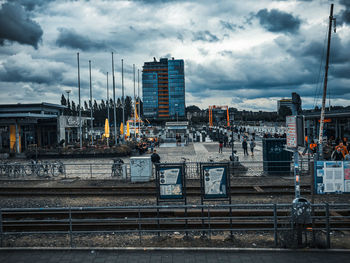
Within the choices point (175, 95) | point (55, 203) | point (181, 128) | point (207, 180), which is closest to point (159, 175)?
point (207, 180)

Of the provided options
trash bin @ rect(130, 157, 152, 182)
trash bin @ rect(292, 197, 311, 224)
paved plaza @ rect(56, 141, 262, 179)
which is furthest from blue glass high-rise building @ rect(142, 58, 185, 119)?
trash bin @ rect(292, 197, 311, 224)

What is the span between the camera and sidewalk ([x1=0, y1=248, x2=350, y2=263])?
6562 millimetres

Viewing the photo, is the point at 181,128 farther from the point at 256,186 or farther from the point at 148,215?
the point at 148,215

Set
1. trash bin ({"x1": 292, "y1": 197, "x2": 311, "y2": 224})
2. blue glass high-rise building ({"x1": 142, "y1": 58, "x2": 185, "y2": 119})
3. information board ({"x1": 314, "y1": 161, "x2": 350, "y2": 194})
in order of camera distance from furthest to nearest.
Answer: blue glass high-rise building ({"x1": 142, "y1": 58, "x2": 185, "y2": 119}) → information board ({"x1": 314, "y1": 161, "x2": 350, "y2": 194}) → trash bin ({"x1": 292, "y1": 197, "x2": 311, "y2": 224})

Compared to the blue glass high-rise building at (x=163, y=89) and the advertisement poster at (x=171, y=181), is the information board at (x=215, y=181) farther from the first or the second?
the blue glass high-rise building at (x=163, y=89)

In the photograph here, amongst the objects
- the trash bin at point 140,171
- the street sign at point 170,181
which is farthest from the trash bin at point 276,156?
the street sign at point 170,181

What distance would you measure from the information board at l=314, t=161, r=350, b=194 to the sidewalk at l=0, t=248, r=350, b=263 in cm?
371

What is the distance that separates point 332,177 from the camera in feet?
33.5

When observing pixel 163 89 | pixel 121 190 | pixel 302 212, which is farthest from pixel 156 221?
pixel 163 89

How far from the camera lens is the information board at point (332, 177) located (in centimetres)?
1013

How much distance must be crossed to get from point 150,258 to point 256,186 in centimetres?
902

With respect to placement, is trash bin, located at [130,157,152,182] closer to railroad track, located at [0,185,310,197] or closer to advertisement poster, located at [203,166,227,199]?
railroad track, located at [0,185,310,197]

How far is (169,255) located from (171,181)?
2183 millimetres

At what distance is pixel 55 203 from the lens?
1252cm
